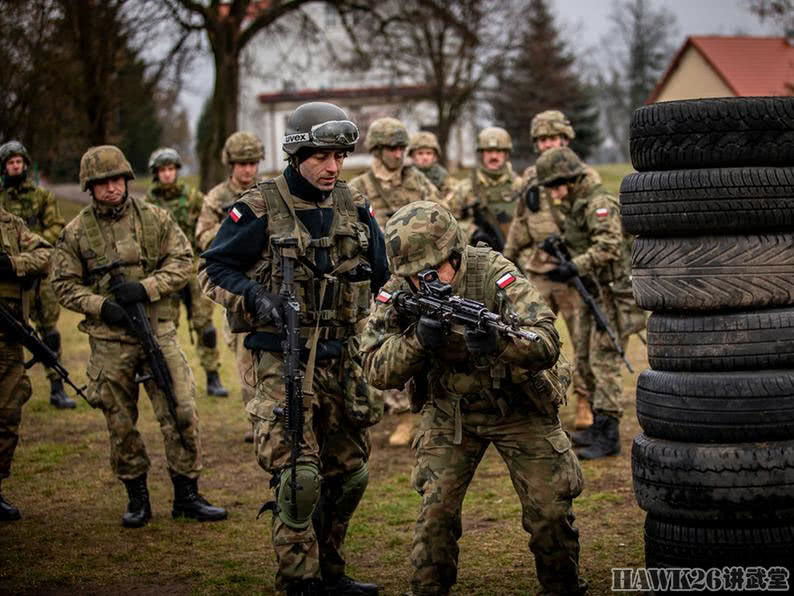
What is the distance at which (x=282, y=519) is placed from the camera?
5.79 m

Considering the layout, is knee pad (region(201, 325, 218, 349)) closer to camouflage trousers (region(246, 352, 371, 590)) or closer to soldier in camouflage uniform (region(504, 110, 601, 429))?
soldier in camouflage uniform (region(504, 110, 601, 429))

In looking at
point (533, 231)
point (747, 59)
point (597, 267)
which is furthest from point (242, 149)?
point (747, 59)

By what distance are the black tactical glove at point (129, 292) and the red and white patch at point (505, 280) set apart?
10.5ft

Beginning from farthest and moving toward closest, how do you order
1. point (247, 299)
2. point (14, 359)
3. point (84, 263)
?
1. point (14, 359)
2. point (84, 263)
3. point (247, 299)

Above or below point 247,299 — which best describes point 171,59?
above

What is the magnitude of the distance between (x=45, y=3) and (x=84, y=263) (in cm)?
2454

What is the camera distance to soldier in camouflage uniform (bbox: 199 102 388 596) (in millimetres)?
5957

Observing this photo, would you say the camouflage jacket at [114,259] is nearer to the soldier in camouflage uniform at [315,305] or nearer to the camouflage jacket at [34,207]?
the soldier in camouflage uniform at [315,305]

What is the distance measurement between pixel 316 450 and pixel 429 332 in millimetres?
1293

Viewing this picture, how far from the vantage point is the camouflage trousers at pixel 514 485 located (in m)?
Answer: 5.36

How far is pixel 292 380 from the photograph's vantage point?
5680mm

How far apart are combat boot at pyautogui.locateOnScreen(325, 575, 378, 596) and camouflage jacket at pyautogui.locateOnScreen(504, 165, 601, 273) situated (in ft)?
14.7

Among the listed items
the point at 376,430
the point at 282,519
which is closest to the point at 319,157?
the point at 282,519

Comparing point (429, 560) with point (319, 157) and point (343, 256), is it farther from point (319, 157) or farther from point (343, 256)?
point (319, 157)
